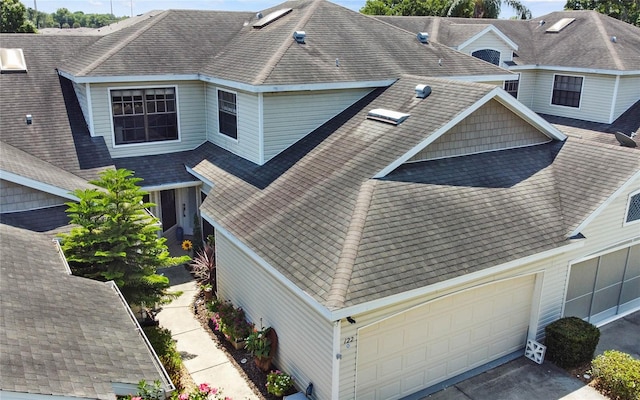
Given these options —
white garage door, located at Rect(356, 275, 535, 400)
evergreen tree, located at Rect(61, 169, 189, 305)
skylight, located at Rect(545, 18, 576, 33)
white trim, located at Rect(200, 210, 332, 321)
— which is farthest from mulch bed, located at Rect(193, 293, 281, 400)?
skylight, located at Rect(545, 18, 576, 33)

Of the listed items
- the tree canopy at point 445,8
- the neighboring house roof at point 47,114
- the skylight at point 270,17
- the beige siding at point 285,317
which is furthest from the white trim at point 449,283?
the tree canopy at point 445,8

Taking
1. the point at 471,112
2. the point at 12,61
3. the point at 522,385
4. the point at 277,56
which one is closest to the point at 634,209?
the point at 471,112

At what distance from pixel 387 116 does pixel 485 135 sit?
8.90 ft

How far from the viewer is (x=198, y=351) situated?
39.5 feet

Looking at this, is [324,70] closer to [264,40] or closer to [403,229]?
[264,40]

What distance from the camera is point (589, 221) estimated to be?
38.2 feet

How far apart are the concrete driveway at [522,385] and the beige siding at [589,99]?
14.6 metres

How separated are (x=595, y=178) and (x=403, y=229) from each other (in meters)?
5.81

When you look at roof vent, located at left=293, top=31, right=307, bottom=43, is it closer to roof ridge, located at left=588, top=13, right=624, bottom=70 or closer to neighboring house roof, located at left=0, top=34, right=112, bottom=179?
neighboring house roof, located at left=0, top=34, right=112, bottom=179

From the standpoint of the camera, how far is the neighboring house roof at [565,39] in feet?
77.7

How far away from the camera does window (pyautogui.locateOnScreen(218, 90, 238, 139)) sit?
1633 centimetres

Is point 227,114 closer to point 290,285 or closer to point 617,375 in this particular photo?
point 290,285

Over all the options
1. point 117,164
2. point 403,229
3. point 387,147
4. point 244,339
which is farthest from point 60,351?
point 117,164

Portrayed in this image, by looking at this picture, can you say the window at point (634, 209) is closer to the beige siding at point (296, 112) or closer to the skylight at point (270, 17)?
the beige siding at point (296, 112)
